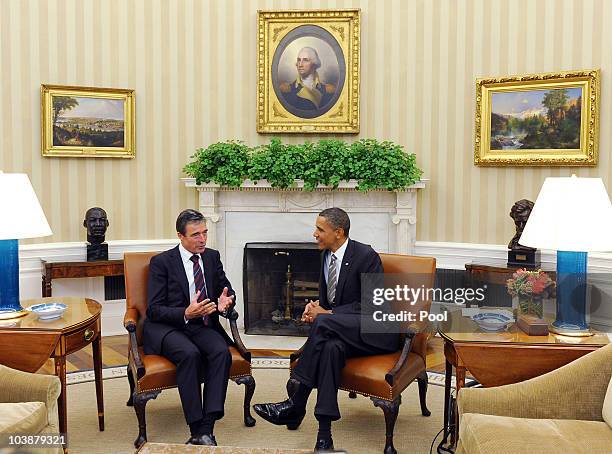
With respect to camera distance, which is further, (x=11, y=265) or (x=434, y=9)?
(x=434, y=9)

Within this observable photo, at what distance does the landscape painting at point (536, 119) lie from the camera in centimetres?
640

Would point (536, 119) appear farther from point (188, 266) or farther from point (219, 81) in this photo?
point (188, 266)

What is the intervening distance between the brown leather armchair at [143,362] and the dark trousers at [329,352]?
0.38 m

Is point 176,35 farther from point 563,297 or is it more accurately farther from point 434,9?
point 563,297

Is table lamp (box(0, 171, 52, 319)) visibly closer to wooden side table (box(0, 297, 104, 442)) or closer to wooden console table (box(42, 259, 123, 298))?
wooden side table (box(0, 297, 104, 442))

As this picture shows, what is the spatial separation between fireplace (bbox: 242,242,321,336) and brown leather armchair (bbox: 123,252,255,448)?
7.78 feet

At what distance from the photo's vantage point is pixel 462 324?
3934 mm

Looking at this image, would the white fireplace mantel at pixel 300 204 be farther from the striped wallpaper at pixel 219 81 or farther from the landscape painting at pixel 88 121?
the landscape painting at pixel 88 121

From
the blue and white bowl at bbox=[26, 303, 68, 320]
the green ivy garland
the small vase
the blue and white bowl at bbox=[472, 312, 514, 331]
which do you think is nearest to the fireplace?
the green ivy garland

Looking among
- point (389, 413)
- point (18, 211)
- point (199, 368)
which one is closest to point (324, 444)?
point (389, 413)

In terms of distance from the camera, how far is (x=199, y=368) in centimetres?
411

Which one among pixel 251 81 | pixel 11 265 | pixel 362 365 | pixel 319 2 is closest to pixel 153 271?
pixel 11 265

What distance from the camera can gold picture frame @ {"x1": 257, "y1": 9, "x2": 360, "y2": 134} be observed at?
279 inches

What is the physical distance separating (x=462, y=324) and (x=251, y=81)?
14.0 feet
